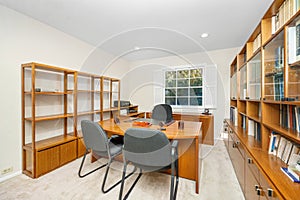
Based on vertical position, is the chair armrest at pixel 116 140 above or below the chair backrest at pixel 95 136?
below

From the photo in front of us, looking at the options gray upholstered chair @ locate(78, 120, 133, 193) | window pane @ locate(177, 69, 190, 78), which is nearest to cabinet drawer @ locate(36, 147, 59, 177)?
gray upholstered chair @ locate(78, 120, 133, 193)

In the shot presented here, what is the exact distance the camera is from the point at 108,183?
1.92m

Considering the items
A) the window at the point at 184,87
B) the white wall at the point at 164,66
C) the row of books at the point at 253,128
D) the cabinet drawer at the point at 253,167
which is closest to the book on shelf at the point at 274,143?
the cabinet drawer at the point at 253,167

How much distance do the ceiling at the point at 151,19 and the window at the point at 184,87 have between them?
3.05ft

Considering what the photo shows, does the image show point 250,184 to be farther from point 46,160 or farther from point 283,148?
point 46,160

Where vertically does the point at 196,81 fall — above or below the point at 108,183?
above

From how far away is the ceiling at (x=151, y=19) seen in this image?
6.38 ft

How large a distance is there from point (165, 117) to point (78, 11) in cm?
245

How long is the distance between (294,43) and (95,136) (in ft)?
7.09

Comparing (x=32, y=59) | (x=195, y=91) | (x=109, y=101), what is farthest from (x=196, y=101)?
(x=32, y=59)

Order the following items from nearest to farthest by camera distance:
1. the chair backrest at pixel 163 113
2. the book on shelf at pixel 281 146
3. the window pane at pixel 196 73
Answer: the book on shelf at pixel 281 146 → the chair backrest at pixel 163 113 → the window pane at pixel 196 73

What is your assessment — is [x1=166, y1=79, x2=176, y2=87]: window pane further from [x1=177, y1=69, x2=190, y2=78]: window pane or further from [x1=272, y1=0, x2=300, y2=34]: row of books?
[x1=272, y1=0, x2=300, y2=34]: row of books

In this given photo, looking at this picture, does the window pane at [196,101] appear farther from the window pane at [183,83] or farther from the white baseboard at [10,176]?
the white baseboard at [10,176]

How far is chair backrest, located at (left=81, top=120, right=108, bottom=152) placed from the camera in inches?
67.8
